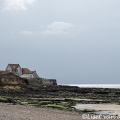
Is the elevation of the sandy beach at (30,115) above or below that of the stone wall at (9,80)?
below

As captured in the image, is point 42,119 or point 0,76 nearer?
point 42,119

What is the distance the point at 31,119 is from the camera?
59.5ft

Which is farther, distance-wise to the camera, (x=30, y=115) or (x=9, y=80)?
(x=9, y=80)

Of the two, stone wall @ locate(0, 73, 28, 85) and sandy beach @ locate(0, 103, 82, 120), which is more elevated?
stone wall @ locate(0, 73, 28, 85)

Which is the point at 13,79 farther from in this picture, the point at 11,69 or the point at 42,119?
the point at 42,119

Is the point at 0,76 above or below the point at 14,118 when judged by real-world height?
above

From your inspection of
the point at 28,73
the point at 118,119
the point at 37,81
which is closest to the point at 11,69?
the point at 28,73

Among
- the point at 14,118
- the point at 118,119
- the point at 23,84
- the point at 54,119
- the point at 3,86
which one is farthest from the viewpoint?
the point at 23,84

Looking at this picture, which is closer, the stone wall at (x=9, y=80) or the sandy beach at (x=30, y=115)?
the sandy beach at (x=30, y=115)

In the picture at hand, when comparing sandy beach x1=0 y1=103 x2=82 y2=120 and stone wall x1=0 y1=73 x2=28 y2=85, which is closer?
sandy beach x1=0 y1=103 x2=82 y2=120

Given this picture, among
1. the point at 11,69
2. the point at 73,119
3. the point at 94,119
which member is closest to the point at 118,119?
the point at 94,119

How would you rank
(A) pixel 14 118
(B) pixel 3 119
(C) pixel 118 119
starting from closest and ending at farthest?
(B) pixel 3 119
(A) pixel 14 118
(C) pixel 118 119

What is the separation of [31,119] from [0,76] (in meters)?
65.8

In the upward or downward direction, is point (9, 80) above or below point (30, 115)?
above
